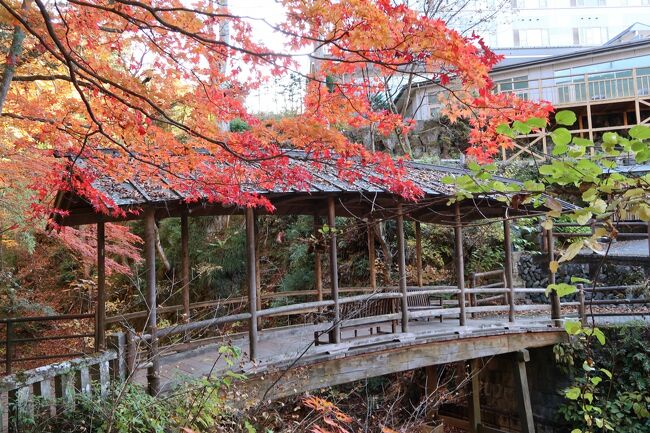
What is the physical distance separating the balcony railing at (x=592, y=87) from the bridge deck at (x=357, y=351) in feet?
39.0

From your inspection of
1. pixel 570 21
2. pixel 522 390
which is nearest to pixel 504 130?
pixel 522 390

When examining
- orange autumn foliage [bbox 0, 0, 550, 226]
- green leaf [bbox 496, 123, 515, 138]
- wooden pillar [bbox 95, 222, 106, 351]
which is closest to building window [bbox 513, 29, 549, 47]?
orange autumn foliage [bbox 0, 0, 550, 226]

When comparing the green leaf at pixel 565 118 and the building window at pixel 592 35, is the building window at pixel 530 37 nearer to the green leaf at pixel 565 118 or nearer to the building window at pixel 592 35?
the building window at pixel 592 35

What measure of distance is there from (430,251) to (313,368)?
886 centimetres

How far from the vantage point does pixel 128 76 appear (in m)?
4.93

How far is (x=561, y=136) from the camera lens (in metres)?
1.45

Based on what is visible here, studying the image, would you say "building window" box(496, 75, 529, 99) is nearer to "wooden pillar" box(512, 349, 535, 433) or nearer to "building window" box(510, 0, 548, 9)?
"building window" box(510, 0, 548, 9)

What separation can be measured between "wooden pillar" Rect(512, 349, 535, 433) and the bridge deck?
0.21m

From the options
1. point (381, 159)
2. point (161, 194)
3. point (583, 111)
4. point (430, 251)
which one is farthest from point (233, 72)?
point (583, 111)

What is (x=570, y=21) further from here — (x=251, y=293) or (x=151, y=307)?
(x=151, y=307)

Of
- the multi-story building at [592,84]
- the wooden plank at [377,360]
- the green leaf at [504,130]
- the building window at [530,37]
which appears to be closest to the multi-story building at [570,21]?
the building window at [530,37]

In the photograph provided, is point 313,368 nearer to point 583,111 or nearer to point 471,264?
point 471,264

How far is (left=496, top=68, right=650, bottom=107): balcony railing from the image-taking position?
18531 mm

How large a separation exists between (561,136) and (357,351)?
5.95 meters
